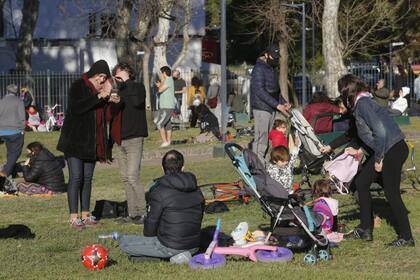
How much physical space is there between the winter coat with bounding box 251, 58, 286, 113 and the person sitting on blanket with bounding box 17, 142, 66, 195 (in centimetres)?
355

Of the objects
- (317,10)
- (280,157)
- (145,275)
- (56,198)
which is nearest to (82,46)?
(317,10)

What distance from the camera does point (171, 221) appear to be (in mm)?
8812

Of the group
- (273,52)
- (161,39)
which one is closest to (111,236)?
(273,52)

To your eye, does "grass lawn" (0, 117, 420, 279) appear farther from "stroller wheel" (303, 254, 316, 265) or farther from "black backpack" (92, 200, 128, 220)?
"black backpack" (92, 200, 128, 220)

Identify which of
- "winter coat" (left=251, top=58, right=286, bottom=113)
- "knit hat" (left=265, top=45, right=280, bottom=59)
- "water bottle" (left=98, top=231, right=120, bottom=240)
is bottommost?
"water bottle" (left=98, top=231, right=120, bottom=240)

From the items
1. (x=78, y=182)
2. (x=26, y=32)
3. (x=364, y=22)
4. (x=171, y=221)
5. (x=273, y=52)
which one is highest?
(x=364, y=22)

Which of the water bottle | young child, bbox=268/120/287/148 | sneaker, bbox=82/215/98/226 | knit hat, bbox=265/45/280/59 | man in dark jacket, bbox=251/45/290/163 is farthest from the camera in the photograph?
young child, bbox=268/120/287/148

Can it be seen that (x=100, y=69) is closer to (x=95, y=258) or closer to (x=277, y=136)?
(x=95, y=258)

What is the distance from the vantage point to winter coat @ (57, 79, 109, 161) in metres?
10.9

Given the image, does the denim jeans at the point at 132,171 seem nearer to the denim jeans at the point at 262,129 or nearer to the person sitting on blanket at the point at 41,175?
the denim jeans at the point at 262,129

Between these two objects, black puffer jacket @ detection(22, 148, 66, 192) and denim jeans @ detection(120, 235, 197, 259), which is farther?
black puffer jacket @ detection(22, 148, 66, 192)

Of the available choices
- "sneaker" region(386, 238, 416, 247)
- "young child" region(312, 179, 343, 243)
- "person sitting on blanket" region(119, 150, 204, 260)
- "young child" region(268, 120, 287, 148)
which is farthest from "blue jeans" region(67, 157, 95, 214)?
"young child" region(268, 120, 287, 148)

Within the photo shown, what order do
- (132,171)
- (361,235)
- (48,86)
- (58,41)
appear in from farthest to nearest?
(58,41) < (48,86) < (132,171) < (361,235)

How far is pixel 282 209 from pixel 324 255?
2.00 feet
